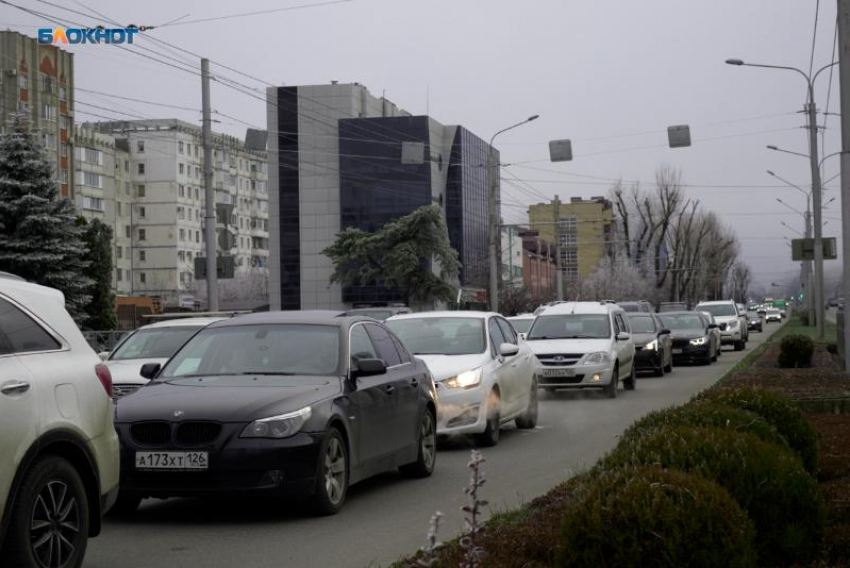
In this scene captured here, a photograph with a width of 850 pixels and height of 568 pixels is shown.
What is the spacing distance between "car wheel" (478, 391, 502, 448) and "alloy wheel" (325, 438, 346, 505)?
17.1 feet

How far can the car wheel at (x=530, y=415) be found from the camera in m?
→ 17.2

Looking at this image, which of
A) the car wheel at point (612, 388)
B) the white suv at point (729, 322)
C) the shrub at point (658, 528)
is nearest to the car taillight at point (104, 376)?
the shrub at point (658, 528)

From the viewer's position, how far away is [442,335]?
16016 millimetres

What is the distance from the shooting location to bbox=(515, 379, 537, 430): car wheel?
17188 mm

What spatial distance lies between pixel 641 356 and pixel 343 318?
21357 mm

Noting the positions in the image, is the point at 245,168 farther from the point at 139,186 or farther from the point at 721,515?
the point at 721,515

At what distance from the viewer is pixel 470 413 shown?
1457 cm

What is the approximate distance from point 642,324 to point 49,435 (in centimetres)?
2695

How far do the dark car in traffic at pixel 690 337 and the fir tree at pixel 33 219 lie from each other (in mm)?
18671

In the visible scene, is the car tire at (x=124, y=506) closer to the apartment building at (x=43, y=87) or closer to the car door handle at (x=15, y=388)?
the car door handle at (x=15, y=388)

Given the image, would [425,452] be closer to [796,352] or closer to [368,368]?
[368,368]

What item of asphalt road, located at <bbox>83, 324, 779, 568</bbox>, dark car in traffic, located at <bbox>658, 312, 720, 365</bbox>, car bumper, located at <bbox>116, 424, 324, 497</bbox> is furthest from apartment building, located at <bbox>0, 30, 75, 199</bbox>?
car bumper, located at <bbox>116, 424, 324, 497</bbox>

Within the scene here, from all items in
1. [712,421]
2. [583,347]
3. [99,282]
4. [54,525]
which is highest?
[99,282]

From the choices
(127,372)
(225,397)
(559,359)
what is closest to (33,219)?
(559,359)
